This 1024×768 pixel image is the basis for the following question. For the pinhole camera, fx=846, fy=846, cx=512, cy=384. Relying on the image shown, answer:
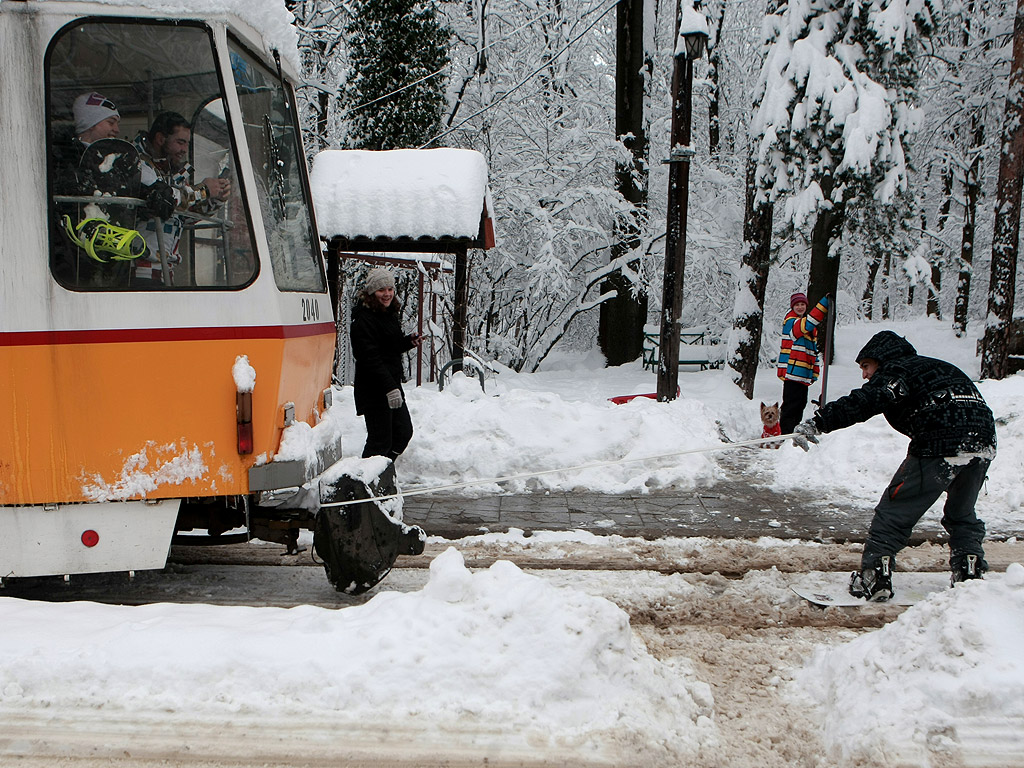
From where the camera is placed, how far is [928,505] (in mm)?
4887

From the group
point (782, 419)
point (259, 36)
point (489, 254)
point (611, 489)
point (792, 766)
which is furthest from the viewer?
point (489, 254)

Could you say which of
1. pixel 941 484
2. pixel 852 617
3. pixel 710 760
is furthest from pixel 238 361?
pixel 941 484

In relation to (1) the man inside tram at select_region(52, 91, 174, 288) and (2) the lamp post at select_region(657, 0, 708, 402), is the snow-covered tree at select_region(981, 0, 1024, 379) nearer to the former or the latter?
(2) the lamp post at select_region(657, 0, 708, 402)

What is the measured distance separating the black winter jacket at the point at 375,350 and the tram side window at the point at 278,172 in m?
1.45

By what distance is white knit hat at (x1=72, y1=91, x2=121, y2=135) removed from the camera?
3.97 m

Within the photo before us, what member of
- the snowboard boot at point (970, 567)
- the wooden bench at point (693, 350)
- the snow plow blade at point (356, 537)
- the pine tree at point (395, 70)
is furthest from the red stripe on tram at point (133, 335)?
the wooden bench at point (693, 350)

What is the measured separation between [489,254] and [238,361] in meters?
13.4

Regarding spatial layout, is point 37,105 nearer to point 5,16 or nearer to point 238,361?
point 5,16

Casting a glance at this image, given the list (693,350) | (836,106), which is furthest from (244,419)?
(693,350)

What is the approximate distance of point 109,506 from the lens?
407cm

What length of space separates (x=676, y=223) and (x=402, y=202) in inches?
130

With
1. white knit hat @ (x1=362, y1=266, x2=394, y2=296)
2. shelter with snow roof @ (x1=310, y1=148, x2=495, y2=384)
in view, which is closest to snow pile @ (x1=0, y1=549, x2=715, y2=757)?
white knit hat @ (x1=362, y1=266, x2=394, y2=296)

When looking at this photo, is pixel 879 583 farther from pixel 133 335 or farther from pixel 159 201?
pixel 159 201

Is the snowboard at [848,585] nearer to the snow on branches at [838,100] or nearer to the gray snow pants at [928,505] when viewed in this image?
the gray snow pants at [928,505]
